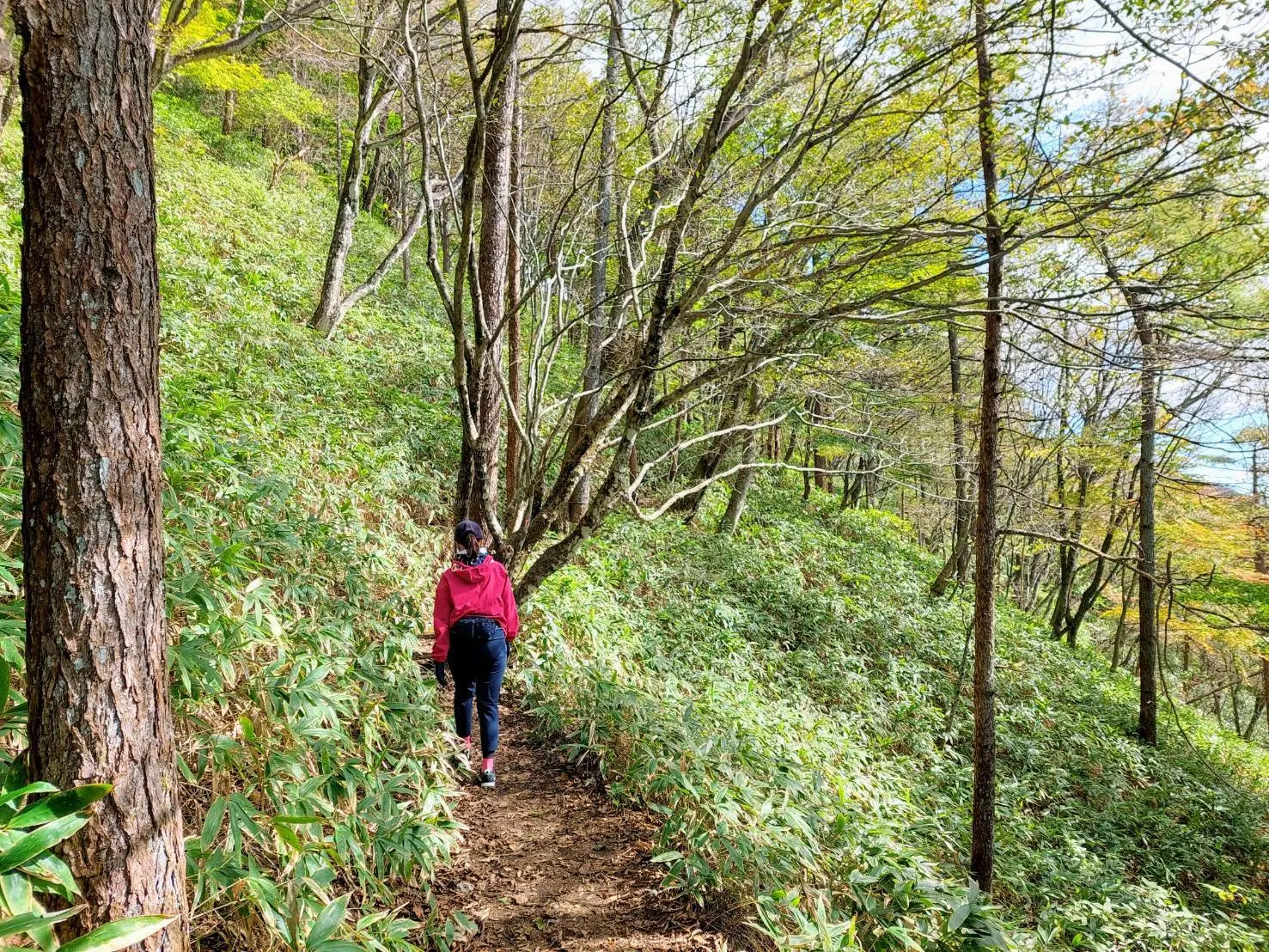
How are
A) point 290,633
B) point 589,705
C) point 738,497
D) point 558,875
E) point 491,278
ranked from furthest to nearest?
point 738,497, point 491,278, point 589,705, point 290,633, point 558,875

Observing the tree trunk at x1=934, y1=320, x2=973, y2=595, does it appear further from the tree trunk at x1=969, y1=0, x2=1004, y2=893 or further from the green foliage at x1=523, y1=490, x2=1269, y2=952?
the tree trunk at x1=969, y1=0, x2=1004, y2=893

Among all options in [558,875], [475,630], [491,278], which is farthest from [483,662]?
[491,278]

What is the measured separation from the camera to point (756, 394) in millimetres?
9898

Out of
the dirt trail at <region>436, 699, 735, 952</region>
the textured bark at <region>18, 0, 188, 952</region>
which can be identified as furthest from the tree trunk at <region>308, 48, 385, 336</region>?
the textured bark at <region>18, 0, 188, 952</region>

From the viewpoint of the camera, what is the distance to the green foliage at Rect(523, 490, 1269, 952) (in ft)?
10.6

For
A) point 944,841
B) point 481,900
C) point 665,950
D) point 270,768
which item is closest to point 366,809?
point 270,768

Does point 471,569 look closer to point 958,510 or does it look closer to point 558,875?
point 558,875

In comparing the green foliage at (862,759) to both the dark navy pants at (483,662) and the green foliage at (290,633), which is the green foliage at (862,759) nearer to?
the dark navy pants at (483,662)

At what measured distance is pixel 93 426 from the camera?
165 cm

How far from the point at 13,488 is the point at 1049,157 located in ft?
19.6

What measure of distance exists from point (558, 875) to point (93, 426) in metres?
3.01

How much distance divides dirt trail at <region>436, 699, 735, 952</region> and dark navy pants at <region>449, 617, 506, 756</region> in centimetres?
41

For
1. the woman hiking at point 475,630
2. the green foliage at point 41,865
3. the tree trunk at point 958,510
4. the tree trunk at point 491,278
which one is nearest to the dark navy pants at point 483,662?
the woman hiking at point 475,630

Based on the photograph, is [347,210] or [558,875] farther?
[347,210]
